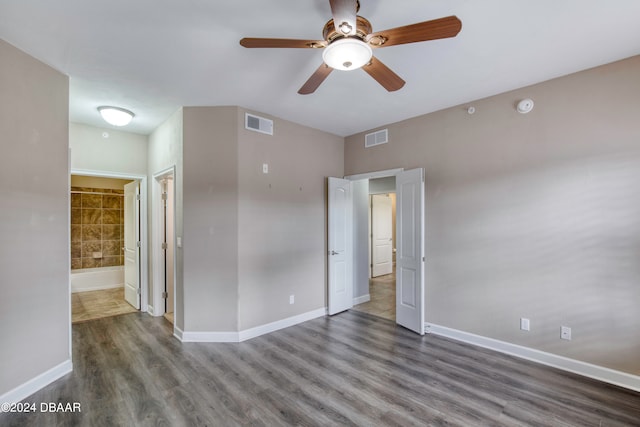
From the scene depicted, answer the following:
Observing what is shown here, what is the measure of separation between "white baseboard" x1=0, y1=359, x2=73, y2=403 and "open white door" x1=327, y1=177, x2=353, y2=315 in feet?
10.1

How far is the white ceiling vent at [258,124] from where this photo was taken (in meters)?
3.62

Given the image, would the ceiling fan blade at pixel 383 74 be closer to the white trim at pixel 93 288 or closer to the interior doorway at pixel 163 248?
the interior doorway at pixel 163 248

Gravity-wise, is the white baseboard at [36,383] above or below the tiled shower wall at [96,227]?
below

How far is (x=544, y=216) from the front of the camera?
9.52 ft

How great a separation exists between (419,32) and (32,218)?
3.34m

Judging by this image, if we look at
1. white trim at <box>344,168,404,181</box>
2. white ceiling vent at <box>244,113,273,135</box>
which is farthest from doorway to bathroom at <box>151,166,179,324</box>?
white trim at <box>344,168,404,181</box>

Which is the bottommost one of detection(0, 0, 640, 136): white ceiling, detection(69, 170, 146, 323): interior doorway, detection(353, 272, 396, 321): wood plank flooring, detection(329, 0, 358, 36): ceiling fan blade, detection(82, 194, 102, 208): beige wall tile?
detection(353, 272, 396, 321): wood plank flooring

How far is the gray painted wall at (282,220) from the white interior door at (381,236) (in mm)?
2736

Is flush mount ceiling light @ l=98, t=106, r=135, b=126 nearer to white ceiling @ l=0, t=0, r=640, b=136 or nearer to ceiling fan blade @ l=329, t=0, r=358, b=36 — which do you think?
white ceiling @ l=0, t=0, r=640, b=136

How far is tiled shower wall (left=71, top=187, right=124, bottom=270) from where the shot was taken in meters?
6.05

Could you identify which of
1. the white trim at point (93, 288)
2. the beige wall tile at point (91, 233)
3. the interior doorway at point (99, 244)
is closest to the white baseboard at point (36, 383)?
the interior doorway at point (99, 244)

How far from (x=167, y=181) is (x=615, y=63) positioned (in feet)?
18.1

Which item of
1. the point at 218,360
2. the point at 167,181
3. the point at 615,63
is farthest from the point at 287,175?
the point at 615,63

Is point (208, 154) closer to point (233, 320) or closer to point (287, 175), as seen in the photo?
point (287, 175)
